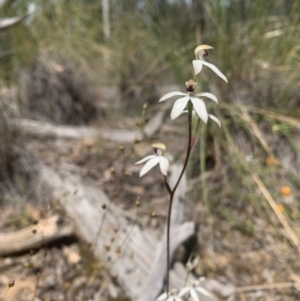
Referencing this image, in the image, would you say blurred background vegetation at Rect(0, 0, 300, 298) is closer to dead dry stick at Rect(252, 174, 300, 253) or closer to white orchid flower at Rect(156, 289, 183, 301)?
dead dry stick at Rect(252, 174, 300, 253)

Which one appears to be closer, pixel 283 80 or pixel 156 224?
pixel 156 224

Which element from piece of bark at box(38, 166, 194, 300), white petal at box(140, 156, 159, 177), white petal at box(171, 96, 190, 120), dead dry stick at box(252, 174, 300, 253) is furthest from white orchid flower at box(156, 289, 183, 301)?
dead dry stick at box(252, 174, 300, 253)

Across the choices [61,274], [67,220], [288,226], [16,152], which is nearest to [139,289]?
[61,274]

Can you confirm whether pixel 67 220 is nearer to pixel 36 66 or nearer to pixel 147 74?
pixel 147 74

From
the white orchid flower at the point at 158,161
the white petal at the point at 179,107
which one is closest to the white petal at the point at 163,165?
the white orchid flower at the point at 158,161

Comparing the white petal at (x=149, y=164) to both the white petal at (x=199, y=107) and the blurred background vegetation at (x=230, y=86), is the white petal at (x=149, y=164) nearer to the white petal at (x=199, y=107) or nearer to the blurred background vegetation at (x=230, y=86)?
the white petal at (x=199, y=107)

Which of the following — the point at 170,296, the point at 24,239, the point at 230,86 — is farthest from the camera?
the point at 230,86

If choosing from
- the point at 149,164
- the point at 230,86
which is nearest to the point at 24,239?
the point at 149,164

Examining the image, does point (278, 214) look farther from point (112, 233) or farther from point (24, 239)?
point (24, 239)
